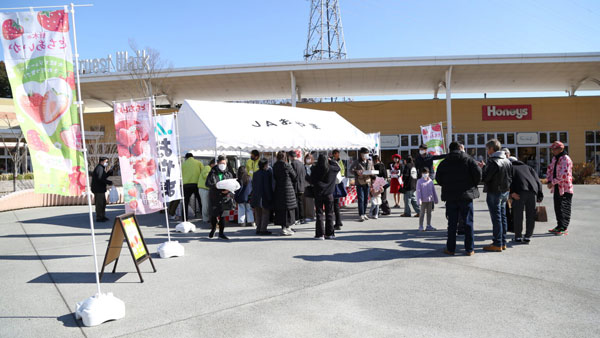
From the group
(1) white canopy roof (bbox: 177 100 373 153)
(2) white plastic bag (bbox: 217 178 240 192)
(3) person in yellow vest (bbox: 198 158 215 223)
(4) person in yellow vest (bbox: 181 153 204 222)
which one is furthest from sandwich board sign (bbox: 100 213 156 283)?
(4) person in yellow vest (bbox: 181 153 204 222)

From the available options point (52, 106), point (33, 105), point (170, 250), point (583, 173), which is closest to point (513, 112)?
point (583, 173)

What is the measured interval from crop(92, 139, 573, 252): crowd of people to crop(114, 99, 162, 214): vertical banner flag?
1350 millimetres

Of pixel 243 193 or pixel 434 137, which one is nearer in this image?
pixel 243 193

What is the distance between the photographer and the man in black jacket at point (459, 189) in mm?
6227

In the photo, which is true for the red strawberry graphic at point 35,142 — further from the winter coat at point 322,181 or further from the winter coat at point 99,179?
the winter coat at point 99,179

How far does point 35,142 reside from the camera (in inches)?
154

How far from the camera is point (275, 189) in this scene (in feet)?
27.4

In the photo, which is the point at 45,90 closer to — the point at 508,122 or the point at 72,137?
the point at 72,137

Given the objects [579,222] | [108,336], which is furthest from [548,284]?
[579,222]

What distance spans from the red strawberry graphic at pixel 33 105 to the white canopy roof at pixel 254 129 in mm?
6139

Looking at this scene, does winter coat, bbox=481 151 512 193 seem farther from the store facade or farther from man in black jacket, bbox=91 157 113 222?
the store facade

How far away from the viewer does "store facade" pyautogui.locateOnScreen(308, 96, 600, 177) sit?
29.3 meters

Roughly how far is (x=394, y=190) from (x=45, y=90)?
30.9 ft

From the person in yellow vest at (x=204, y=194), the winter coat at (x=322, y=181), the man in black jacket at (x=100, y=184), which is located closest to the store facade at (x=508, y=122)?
the person in yellow vest at (x=204, y=194)
